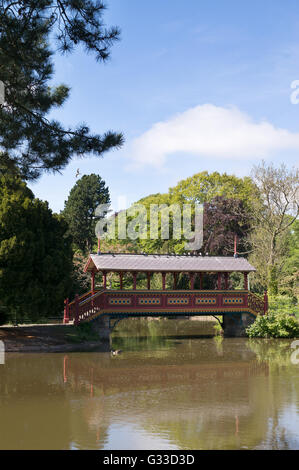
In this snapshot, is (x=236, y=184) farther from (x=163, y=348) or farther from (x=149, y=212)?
(x=163, y=348)

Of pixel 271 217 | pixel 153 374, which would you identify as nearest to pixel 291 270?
pixel 271 217

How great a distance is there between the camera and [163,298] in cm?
2589

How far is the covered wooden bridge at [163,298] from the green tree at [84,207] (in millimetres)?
26296

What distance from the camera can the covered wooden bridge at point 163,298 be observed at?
81.8 ft

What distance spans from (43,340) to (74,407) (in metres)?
9.83

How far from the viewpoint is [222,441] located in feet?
33.0

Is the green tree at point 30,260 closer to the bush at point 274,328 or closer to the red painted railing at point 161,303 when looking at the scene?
the red painted railing at point 161,303

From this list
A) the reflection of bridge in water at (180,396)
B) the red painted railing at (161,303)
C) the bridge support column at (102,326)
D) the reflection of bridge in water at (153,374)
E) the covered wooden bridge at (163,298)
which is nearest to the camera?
the reflection of bridge in water at (180,396)

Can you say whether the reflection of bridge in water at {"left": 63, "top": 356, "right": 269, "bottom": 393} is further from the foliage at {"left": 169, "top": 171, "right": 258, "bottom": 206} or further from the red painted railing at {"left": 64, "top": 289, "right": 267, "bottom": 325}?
the foliage at {"left": 169, "top": 171, "right": 258, "bottom": 206}

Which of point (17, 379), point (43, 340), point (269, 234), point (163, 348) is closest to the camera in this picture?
point (17, 379)

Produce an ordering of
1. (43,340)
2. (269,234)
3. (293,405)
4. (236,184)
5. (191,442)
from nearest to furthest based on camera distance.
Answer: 1. (191,442)
2. (293,405)
3. (43,340)
4. (269,234)
5. (236,184)

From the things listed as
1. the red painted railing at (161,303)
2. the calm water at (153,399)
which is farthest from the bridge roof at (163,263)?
the calm water at (153,399)

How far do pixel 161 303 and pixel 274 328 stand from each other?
21.2 feet
